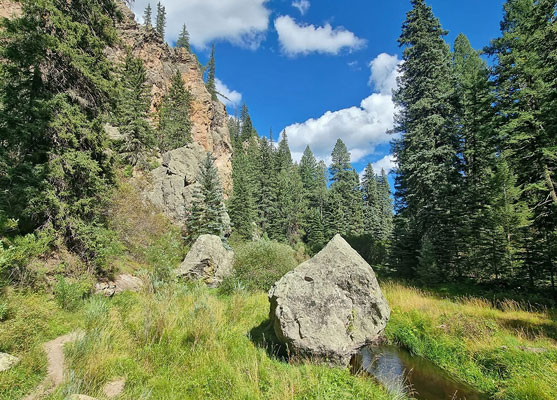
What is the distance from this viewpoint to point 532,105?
1363 cm

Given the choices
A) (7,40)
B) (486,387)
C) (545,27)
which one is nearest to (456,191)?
(545,27)

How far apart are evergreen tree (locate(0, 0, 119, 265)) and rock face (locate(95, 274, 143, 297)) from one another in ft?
4.15

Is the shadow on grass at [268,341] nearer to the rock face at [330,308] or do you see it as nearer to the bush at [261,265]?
the rock face at [330,308]

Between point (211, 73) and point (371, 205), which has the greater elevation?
point (211, 73)

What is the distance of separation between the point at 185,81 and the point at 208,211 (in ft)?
120

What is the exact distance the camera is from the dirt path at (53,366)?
3.86m

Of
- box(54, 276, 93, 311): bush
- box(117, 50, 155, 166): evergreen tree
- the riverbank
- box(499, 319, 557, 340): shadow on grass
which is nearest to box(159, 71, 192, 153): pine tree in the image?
box(117, 50, 155, 166): evergreen tree

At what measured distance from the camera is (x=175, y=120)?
37031 millimetres

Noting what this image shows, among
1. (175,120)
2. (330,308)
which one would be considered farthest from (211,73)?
(330,308)

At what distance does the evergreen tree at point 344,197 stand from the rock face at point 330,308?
35.2 m

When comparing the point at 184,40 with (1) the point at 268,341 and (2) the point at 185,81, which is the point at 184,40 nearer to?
(2) the point at 185,81

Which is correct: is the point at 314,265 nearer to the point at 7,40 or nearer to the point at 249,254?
the point at 249,254

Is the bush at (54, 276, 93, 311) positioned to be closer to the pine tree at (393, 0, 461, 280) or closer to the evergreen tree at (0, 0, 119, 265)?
the evergreen tree at (0, 0, 119, 265)

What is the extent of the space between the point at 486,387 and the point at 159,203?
1011 inches
